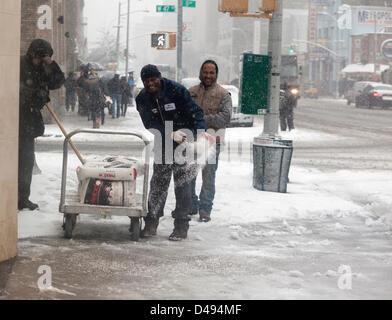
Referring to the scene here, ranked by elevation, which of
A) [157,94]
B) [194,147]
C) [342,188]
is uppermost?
[157,94]

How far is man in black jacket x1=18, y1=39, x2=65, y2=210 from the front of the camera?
28.3 ft

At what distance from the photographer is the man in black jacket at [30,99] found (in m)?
8.62

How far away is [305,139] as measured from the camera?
2227 cm

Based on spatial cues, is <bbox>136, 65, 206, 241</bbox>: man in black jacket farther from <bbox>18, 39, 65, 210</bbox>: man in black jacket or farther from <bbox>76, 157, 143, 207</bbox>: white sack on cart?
<bbox>18, 39, 65, 210</bbox>: man in black jacket

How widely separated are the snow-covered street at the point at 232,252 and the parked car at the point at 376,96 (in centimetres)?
3449

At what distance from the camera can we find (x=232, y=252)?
7137 mm

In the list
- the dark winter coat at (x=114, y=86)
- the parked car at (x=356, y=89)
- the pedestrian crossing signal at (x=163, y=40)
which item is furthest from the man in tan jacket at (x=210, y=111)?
the parked car at (x=356, y=89)

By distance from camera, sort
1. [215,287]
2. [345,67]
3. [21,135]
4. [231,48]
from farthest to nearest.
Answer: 1. [231,48]
2. [345,67]
3. [21,135]
4. [215,287]

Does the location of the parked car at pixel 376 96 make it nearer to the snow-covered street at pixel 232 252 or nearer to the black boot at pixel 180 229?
the snow-covered street at pixel 232 252

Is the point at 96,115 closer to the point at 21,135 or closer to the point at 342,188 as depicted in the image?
the point at 342,188

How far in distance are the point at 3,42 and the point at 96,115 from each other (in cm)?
1678

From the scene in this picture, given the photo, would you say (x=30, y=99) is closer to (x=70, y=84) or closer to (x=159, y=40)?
(x=159, y=40)

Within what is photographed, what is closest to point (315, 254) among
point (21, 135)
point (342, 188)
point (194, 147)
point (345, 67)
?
point (194, 147)

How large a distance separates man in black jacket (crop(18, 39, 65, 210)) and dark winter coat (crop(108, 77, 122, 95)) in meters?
20.5
